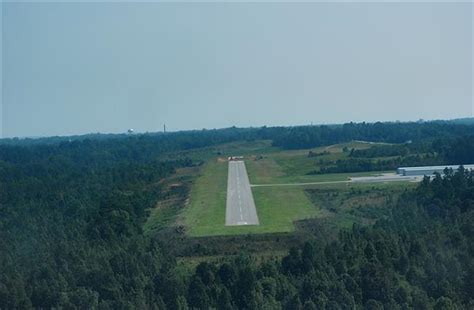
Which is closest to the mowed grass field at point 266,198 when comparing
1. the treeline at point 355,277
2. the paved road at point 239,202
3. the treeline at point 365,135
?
the paved road at point 239,202

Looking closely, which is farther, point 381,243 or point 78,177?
point 78,177

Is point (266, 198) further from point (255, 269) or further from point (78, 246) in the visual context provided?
point (255, 269)

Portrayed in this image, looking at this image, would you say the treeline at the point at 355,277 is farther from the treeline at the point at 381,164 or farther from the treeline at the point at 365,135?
the treeline at the point at 365,135

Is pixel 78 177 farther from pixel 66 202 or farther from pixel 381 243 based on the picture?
pixel 381 243

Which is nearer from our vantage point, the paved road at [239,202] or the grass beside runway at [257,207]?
the grass beside runway at [257,207]

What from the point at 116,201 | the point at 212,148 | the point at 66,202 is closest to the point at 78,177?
the point at 66,202

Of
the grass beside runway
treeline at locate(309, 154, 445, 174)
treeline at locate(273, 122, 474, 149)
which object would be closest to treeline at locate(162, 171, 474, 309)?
the grass beside runway

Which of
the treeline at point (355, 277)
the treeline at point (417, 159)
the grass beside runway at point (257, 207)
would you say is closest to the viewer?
the treeline at point (355, 277)
